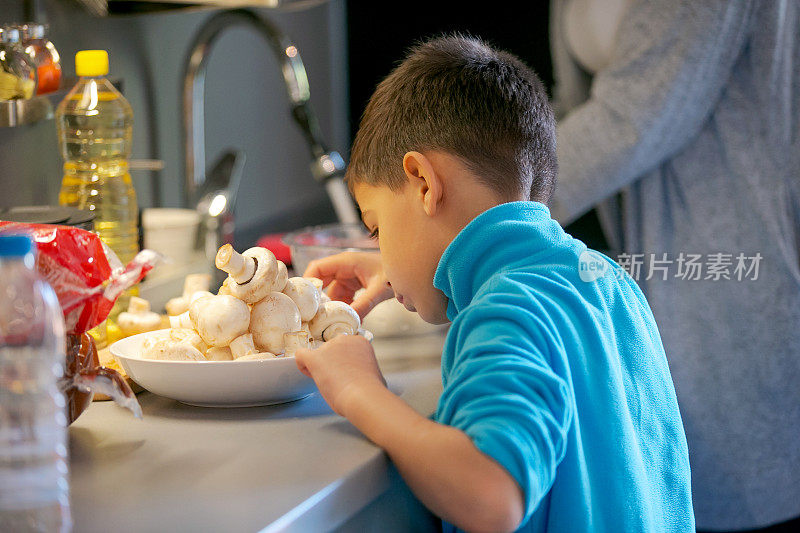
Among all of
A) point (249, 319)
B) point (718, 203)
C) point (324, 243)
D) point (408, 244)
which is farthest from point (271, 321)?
point (718, 203)

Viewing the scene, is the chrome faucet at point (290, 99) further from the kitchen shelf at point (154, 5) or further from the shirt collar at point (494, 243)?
the shirt collar at point (494, 243)

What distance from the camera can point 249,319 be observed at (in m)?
0.89

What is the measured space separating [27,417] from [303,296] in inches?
15.0

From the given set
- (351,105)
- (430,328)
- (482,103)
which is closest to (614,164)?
(430,328)

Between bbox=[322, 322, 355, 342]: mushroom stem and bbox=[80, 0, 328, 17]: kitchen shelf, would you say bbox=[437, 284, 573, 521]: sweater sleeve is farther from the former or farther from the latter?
bbox=[80, 0, 328, 17]: kitchen shelf

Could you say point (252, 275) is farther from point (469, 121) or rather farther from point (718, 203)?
point (718, 203)

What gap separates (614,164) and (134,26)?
0.88 meters

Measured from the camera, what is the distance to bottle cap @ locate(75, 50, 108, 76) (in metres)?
1.08

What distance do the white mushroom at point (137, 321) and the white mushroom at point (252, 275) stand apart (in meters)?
0.19

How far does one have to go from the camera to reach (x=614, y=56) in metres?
1.56

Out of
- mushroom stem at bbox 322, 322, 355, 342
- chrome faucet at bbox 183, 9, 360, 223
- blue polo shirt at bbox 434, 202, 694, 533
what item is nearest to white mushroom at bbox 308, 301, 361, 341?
mushroom stem at bbox 322, 322, 355, 342

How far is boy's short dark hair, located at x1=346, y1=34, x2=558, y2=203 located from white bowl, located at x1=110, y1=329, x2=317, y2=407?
0.72 ft

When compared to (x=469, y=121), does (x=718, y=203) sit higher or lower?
lower

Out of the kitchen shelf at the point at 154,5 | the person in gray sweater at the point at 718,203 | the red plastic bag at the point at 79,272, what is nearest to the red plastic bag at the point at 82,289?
the red plastic bag at the point at 79,272
